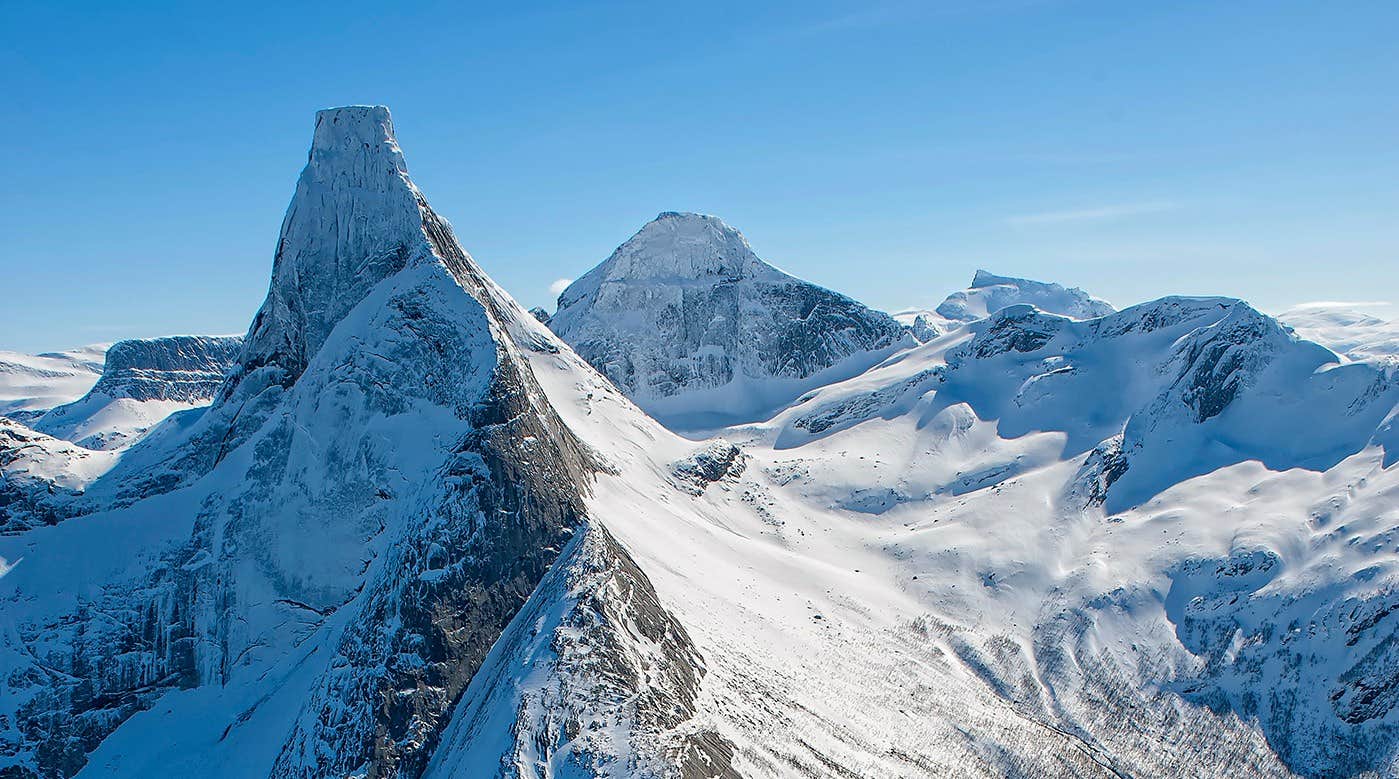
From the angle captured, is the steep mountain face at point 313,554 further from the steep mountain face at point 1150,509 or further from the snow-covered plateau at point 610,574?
the steep mountain face at point 1150,509

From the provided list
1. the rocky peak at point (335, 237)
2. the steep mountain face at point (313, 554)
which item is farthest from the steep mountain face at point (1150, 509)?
the rocky peak at point (335, 237)

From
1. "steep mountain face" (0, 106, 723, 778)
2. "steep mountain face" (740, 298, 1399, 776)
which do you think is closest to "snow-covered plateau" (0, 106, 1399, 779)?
"steep mountain face" (0, 106, 723, 778)

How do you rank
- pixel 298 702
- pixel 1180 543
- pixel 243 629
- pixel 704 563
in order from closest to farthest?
pixel 298 702, pixel 243 629, pixel 704 563, pixel 1180 543

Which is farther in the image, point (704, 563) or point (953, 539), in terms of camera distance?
point (953, 539)

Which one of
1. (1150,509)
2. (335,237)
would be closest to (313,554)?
(335,237)

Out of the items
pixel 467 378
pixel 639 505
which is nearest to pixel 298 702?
pixel 467 378

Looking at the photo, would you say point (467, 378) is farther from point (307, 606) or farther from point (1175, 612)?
point (1175, 612)
